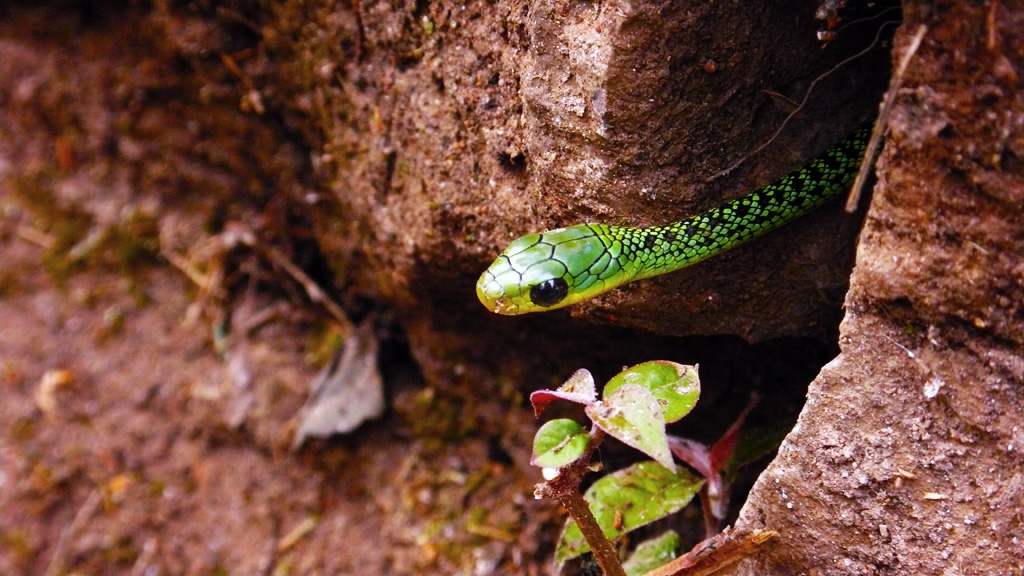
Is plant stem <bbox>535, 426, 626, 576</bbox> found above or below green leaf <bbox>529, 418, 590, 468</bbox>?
below

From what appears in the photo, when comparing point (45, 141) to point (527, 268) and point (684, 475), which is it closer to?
point (527, 268)

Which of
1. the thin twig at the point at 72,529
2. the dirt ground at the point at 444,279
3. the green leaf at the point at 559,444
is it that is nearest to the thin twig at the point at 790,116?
the dirt ground at the point at 444,279

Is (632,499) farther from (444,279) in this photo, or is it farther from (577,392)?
(444,279)

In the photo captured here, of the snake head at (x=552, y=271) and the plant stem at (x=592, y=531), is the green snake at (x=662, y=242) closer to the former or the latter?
the snake head at (x=552, y=271)

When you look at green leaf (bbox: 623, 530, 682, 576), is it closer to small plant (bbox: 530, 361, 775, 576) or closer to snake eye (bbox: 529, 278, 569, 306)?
small plant (bbox: 530, 361, 775, 576)

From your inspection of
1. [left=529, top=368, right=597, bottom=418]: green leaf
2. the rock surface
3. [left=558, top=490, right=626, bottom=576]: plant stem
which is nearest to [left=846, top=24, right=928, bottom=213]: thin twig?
the rock surface

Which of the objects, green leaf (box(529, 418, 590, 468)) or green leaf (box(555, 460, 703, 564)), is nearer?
green leaf (box(529, 418, 590, 468))

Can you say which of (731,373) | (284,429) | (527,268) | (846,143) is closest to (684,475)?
(731,373)
